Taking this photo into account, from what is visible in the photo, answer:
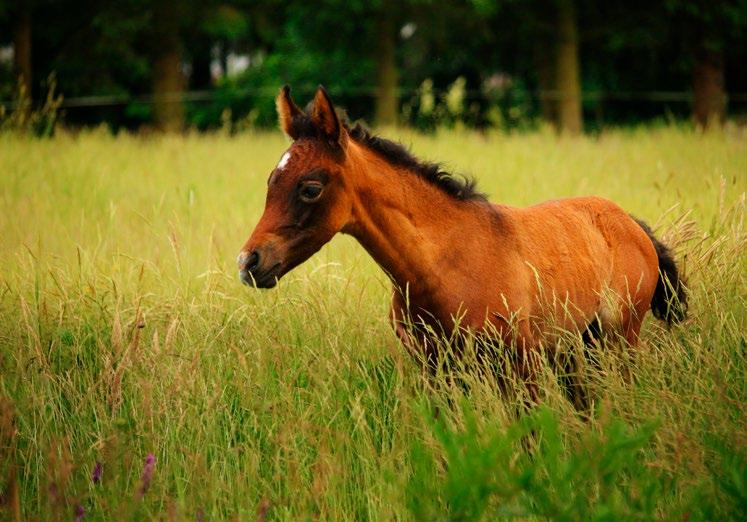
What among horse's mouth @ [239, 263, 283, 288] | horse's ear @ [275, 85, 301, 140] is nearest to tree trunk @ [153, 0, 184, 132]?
horse's ear @ [275, 85, 301, 140]

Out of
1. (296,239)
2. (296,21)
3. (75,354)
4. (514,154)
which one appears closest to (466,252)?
(296,239)

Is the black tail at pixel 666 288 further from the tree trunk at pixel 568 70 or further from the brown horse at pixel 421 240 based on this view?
the tree trunk at pixel 568 70

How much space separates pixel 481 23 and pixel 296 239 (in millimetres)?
15964

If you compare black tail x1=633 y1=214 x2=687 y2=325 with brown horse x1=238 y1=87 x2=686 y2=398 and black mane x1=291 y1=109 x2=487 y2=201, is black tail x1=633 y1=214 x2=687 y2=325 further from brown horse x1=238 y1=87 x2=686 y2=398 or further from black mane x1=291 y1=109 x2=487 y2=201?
black mane x1=291 y1=109 x2=487 y2=201

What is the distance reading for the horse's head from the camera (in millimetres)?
3742

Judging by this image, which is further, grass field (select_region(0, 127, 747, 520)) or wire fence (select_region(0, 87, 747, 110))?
wire fence (select_region(0, 87, 747, 110))

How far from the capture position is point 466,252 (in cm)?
412

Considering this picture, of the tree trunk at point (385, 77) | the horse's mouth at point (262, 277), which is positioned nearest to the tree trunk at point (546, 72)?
the tree trunk at point (385, 77)

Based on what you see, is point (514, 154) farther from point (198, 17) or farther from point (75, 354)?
point (198, 17)

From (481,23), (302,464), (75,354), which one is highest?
(481,23)

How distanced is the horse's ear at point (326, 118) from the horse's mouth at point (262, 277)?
0.65 meters

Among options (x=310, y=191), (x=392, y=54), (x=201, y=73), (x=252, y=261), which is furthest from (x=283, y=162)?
(x=201, y=73)

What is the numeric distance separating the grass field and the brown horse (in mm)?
322

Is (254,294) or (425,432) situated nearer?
(425,432)
